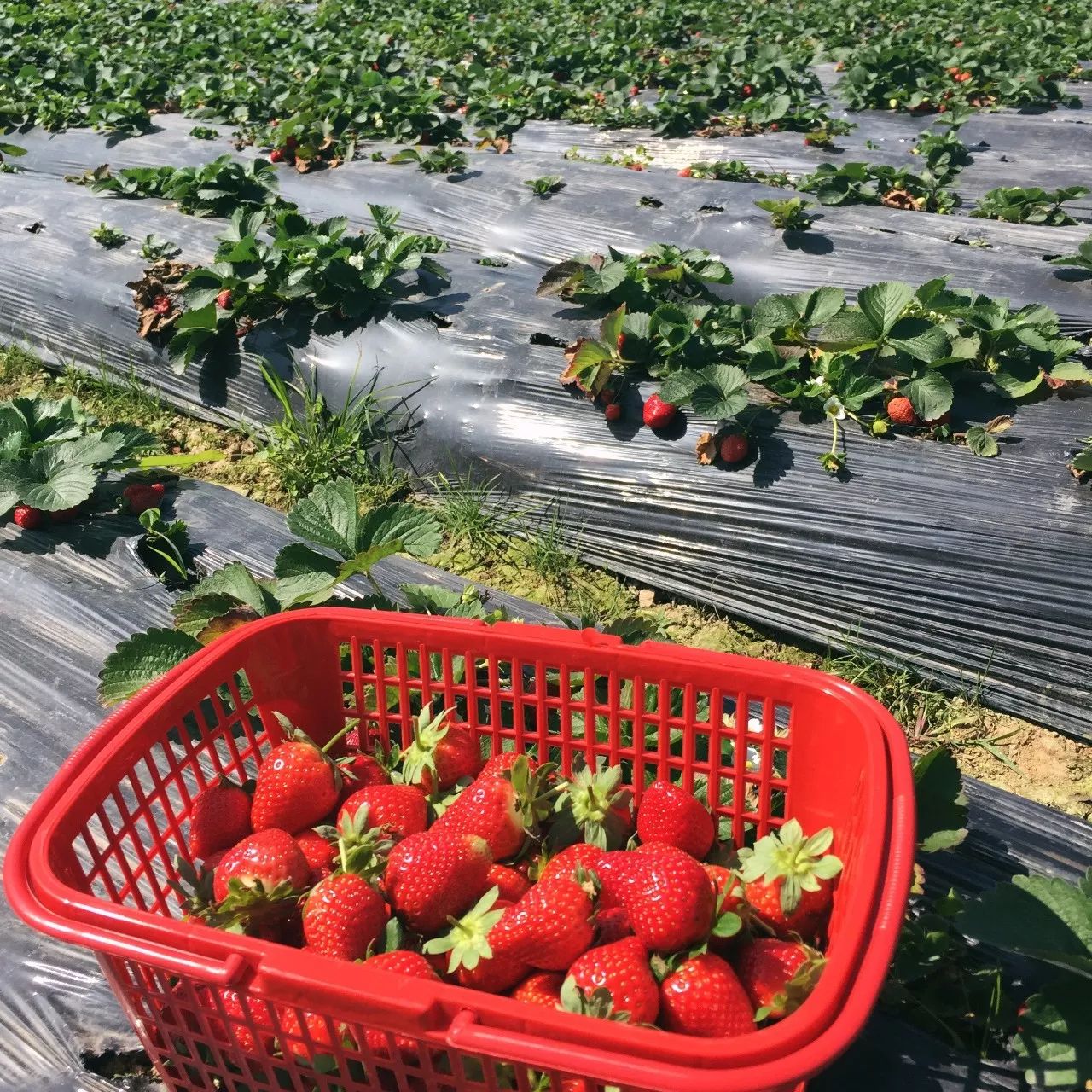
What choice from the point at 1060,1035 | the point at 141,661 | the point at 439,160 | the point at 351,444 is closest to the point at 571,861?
the point at 1060,1035

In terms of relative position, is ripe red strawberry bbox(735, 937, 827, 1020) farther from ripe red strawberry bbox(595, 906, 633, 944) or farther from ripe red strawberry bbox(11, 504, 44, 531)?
ripe red strawberry bbox(11, 504, 44, 531)

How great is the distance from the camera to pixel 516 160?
17.8 feet

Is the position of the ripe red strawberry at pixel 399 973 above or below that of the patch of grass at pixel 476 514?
above

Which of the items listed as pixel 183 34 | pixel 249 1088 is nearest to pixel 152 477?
pixel 249 1088

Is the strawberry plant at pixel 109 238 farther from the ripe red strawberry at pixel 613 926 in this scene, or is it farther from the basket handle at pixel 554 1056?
the basket handle at pixel 554 1056

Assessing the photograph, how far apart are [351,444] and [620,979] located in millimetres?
2613

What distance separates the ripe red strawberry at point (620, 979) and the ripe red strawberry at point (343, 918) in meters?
0.29

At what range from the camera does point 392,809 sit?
1629 mm

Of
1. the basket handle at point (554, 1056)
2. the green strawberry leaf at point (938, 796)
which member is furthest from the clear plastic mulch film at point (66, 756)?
the basket handle at point (554, 1056)

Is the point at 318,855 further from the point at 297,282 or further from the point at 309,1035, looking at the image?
the point at 297,282

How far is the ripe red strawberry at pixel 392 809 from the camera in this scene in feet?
5.29

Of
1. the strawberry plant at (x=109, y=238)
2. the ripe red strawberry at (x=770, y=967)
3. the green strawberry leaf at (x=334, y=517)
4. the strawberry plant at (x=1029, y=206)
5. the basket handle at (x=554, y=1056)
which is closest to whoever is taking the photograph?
the basket handle at (x=554, y=1056)

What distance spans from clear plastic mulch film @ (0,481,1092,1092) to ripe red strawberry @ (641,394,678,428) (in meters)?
0.82

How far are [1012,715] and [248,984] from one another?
2193mm
